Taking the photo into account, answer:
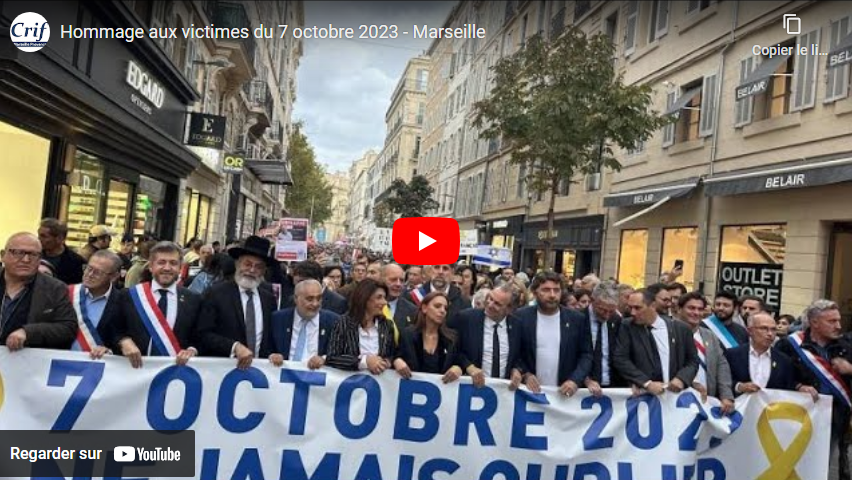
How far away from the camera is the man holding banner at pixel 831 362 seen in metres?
5.60

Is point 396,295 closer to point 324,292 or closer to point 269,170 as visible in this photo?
point 324,292

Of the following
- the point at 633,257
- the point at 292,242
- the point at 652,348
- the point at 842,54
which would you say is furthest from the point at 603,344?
the point at 633,257

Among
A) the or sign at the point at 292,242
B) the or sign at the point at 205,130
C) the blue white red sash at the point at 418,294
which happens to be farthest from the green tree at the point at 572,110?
the blue white red sash at the point at 418,294

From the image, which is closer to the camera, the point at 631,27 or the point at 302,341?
the point at 302,341

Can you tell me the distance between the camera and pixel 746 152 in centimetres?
1471

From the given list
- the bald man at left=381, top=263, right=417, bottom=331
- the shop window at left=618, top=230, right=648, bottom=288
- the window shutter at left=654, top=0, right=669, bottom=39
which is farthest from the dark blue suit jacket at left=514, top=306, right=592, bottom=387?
the window shutter at left=654, top=0, right=669, bottom=39

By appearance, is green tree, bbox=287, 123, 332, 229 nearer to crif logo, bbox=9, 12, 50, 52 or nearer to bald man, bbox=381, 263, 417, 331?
crif logo, bbox=9, 12, 50, 52

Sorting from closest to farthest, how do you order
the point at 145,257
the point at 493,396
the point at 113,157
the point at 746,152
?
the point at 493,396 → the point at 145,257 → the point at 113,157 → the point at 746,152

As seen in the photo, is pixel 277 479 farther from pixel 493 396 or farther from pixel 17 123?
pixel 17 123

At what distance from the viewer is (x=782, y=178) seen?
41.0 ft

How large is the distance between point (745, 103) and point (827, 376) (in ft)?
35.3

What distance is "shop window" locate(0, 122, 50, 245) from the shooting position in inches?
370

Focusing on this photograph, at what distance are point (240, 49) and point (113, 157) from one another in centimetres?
1031

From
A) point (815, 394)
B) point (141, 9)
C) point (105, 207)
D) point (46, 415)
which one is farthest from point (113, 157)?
point (815, 394)
